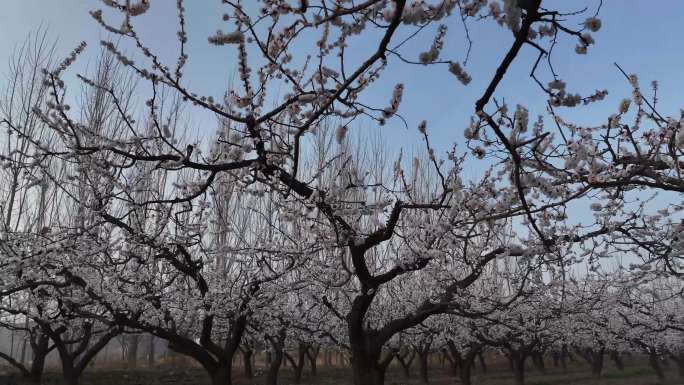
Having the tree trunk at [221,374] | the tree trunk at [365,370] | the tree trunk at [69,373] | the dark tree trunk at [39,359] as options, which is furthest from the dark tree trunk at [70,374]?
the tree trunk at [365,370]

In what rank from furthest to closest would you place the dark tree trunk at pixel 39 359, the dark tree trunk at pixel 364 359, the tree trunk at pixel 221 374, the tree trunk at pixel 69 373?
the dark tree trunk at pixel 39 359 → the tree trunk at pixel 69 373 → the tree trunk at pixel 221 374 → the dark tree trunk at pixel 364 359

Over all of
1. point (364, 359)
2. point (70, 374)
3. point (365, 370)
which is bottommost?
point (70, 374)

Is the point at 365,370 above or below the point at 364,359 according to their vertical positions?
below

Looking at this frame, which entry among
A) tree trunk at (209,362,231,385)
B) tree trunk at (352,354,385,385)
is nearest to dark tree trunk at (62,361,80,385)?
tree trunk at (209,362,231,385)

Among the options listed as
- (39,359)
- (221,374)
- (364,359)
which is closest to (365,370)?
(364,359)

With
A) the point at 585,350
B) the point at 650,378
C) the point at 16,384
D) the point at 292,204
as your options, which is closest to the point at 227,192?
the point at 292,204

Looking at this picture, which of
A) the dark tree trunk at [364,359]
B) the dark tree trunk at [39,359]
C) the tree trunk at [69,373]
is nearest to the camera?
the dark tree trunk at [364,359]

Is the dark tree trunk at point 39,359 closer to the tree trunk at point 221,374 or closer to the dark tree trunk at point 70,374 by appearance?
the dark tree trunk at point 70,374

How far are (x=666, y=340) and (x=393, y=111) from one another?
2195cm

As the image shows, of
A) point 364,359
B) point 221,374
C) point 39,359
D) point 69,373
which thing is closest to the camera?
point 364,359

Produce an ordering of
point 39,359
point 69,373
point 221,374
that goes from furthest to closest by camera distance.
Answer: point 39,359, point 69,373, point 221,374

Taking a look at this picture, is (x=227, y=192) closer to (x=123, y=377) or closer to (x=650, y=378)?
(x=123, y=377)

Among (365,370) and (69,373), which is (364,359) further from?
(69,373)

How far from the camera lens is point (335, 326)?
1548 centimetres
